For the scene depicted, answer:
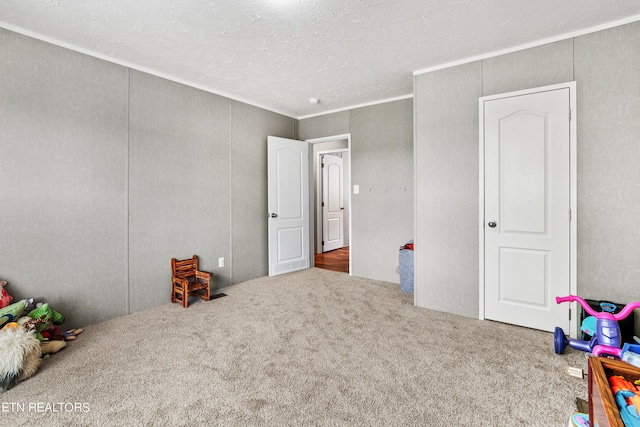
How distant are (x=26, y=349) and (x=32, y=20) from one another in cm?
236

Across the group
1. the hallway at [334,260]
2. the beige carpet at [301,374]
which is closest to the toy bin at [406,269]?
the beige carpet at [301,374]

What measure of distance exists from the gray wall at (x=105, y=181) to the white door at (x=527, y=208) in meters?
3.06

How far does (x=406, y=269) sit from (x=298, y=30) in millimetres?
2831

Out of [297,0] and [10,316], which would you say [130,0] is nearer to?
[297,0]

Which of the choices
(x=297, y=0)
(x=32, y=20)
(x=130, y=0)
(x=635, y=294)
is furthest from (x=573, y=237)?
(x=32, y=20)

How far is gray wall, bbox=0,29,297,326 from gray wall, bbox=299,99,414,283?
1.71 metres

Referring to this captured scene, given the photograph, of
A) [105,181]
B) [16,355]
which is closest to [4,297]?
[16,355]

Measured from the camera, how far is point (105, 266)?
2.93 metres

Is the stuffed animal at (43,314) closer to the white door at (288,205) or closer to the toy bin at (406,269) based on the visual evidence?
the white door at (288,205)

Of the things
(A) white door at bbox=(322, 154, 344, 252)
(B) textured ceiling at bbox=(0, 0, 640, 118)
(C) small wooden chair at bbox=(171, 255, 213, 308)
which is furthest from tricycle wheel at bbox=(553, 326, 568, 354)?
(A) white door at bbox=(322, 154, 344, 252)

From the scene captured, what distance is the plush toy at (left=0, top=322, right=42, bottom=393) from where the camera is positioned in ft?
6.00

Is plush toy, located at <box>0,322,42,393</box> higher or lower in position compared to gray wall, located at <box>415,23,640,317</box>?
lower

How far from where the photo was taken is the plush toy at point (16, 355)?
1.83m

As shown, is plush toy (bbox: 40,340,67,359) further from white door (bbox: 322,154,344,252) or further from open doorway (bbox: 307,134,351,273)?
white door (bbox: 322,154,344,252)
